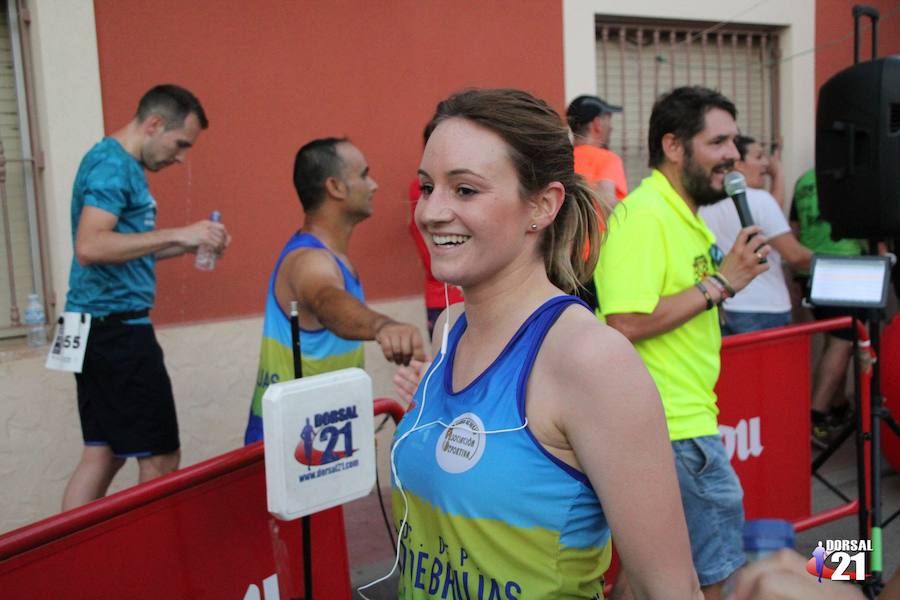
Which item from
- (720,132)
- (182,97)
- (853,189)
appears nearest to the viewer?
(720,132)

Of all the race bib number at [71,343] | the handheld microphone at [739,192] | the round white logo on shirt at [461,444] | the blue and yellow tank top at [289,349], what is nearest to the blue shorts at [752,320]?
the handheld microphone at [739,192]

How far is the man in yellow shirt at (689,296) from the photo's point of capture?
282 centimetres

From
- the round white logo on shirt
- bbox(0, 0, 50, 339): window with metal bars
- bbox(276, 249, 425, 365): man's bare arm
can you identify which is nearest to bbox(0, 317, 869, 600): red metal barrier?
bbox(276, 249, 425, 365): man's bare arm

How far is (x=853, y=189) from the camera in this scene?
3.73 metres

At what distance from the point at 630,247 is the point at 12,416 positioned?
10.7ft

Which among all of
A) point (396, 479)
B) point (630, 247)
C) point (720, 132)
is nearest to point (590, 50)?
point (720, 132)

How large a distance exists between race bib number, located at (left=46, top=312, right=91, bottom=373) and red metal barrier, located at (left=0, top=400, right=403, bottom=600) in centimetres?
173

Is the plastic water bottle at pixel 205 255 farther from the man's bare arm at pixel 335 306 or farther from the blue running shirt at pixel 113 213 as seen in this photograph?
the man's bare arm at pixel 335 306

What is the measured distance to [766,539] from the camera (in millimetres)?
1164

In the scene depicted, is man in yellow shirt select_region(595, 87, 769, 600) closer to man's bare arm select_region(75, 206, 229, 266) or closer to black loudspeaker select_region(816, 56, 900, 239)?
black loudspeaker select_region(816, 56, 900, 239)

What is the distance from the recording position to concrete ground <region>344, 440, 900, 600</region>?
4105mm

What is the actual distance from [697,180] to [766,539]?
2.13m

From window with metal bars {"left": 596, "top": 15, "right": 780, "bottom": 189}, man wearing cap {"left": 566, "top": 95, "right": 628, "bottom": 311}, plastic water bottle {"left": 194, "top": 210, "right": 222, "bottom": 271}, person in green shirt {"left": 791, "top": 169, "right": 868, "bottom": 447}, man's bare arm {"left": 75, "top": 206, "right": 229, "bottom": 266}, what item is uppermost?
window with metal bars {"left": 596, "top": 15, "right": 780, "bottom": 189}

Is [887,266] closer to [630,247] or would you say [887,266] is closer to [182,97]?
[630,247]
